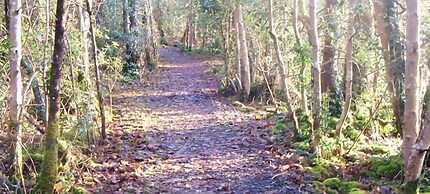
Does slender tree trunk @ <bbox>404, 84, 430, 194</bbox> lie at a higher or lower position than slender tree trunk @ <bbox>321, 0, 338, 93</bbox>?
lower

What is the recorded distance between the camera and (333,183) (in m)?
7.39

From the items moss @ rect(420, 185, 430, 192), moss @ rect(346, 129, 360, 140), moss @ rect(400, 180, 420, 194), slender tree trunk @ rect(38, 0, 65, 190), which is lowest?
moss @ rect(420, 185, 430, 192)

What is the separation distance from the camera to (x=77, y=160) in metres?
7.65

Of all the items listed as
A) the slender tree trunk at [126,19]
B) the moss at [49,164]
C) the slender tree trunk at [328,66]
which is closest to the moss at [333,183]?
the moss at [49,164]

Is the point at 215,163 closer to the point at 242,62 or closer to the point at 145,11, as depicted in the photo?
the point at 242,62

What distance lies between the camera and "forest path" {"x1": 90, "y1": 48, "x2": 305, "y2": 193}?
747 centimetres

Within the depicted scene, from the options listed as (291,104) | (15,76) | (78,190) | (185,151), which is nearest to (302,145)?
(291,104)

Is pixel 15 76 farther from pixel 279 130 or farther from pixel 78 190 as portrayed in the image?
pixel 279 130

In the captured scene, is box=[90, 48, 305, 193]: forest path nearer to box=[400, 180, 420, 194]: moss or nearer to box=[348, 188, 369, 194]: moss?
box=[348, 188, 369, 194]: moss

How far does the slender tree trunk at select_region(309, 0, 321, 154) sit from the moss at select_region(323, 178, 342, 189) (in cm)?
121

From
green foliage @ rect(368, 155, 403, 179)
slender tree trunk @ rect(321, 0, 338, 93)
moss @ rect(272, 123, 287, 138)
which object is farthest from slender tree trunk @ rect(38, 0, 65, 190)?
slender tree trunk @ rect(321, 0, 338, 93)

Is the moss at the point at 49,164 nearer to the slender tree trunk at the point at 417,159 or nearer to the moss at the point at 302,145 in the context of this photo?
the slender tree trunk at the point at 417,159

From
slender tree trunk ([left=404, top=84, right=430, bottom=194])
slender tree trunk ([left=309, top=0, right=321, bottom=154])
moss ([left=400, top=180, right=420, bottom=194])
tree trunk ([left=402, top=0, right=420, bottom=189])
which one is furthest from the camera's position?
slender tree trunk ([left=309, top=0, right=321, bottom=154])

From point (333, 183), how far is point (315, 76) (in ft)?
6.84
